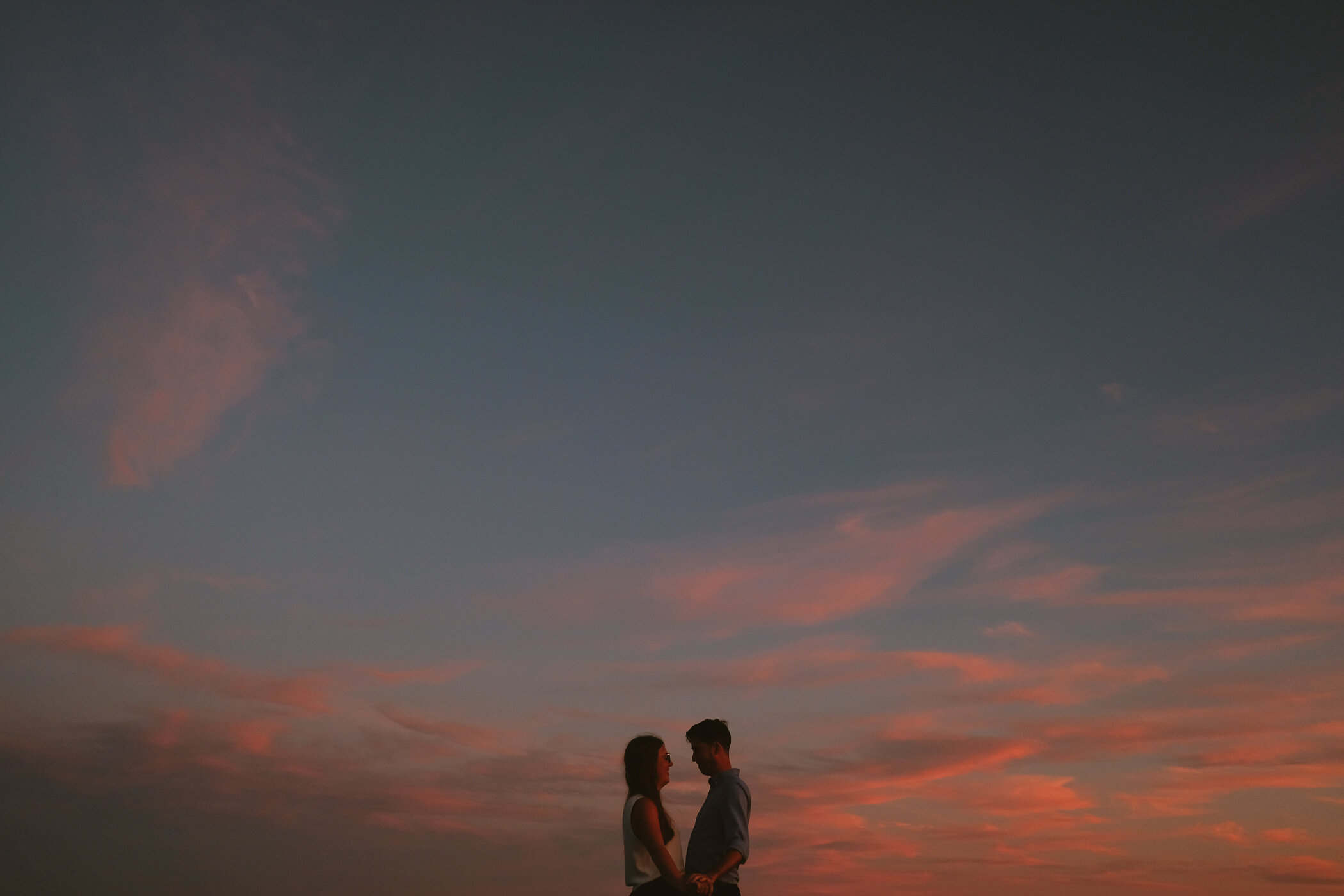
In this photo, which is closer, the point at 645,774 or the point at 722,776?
the point at 645,774

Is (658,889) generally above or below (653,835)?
below

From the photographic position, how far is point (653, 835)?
9.05 meters

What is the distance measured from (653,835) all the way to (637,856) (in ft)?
0.99

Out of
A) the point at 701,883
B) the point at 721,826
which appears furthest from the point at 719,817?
the point at 701,883

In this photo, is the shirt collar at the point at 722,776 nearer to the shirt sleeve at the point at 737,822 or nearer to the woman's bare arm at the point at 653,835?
the shirt sleeve at the point at 737,822

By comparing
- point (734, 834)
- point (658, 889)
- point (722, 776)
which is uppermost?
point (722, 776)

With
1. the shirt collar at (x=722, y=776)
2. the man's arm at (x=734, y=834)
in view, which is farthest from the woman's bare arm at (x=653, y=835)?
the shirt collar at (x=722, y=776)

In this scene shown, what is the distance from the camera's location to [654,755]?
9.33 metres

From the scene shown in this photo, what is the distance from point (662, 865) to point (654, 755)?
0.92 metres

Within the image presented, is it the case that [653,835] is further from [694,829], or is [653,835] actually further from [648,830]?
[694,829]

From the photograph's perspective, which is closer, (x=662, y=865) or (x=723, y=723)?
(x=662, y=865)

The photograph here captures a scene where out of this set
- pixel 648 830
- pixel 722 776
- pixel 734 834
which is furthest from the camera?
pixel 722 776

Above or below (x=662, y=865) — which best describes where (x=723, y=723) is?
above

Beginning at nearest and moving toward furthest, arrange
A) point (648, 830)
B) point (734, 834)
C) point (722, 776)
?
point (648, 830) → point (734, 834) → point (722, 776)
